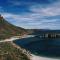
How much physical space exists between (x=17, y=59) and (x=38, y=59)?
9.63m

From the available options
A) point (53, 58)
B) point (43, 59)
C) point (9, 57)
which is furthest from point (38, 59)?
point (9, 57)

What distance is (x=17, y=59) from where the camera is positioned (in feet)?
223

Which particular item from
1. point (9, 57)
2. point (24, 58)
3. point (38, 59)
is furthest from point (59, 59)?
point (9, 57)

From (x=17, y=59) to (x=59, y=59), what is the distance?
668 inches

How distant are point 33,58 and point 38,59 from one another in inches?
82.9

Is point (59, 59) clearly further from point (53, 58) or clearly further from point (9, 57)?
point (9, 57)

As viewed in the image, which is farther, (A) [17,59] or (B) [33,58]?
(B) [33,58]

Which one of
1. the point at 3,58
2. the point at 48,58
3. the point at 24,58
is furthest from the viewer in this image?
the point at 48,58

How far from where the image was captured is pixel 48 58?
252ft

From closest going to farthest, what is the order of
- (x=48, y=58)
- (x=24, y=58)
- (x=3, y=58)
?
(x=3, y=58) → (x=24, y=58) → (x=48, y=58)

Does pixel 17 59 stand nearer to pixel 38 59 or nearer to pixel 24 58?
pixel 24 58

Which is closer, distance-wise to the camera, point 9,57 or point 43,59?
point 9,57

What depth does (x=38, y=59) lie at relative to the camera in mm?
74188

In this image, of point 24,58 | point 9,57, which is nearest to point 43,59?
point 24,58
